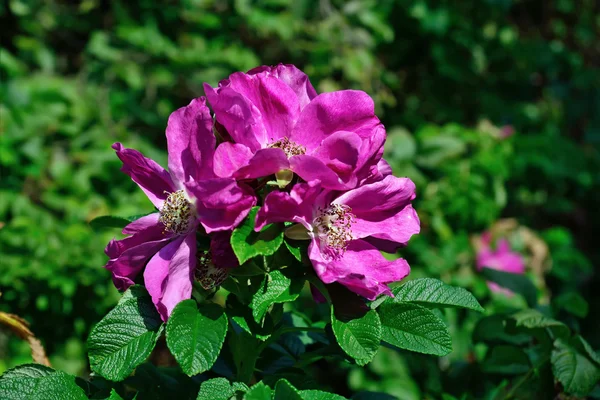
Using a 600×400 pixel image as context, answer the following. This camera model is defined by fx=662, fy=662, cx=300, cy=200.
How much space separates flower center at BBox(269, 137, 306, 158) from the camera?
816mm

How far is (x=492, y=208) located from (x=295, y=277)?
202cm

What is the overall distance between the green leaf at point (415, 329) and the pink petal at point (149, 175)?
12.6 inches

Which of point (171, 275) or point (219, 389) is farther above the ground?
point (171, 275)

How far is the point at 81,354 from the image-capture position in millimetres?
2002

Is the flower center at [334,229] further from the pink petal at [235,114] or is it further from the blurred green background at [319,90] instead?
the blurred green background at [319,90]

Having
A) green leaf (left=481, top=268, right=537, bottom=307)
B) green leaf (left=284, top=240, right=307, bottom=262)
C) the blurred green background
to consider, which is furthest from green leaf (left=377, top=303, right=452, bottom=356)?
the blurred green background

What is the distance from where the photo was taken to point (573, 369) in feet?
3.37

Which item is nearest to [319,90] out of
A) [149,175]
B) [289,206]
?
[149,175]

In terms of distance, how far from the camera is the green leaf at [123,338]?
2.44 feet

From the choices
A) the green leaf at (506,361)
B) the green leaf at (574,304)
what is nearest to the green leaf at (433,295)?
the green leaf at (506,361)

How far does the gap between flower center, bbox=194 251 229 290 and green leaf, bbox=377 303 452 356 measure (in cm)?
21

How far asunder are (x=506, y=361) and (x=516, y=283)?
0.21 meters

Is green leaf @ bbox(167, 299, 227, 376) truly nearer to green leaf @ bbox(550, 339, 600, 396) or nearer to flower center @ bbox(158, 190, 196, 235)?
flower center @ bbox(158, 190, 196, 235)

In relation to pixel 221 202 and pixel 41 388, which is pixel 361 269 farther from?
pixel 41 388
